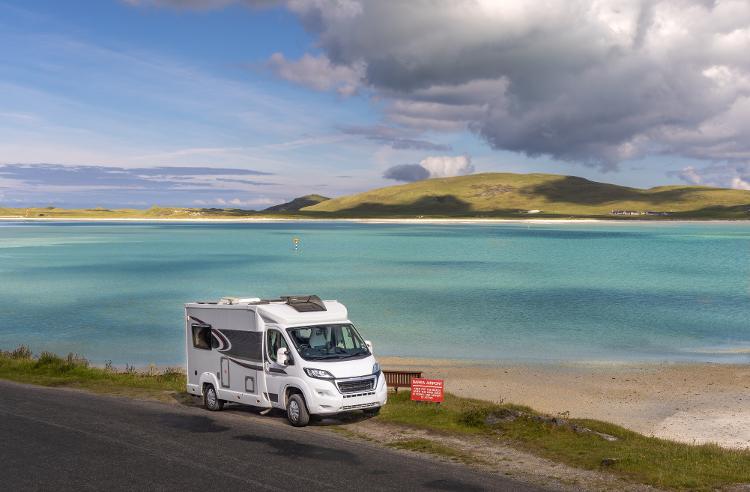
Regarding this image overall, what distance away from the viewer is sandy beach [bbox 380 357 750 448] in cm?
2209

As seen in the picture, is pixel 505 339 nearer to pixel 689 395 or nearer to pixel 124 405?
pixel 689 395

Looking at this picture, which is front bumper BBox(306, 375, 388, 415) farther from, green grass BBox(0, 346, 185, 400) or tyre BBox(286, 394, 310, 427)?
green grass BBox(0, 346, 185, 400)

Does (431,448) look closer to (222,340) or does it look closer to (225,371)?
(225,371)

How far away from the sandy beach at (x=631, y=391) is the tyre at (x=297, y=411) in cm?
1020

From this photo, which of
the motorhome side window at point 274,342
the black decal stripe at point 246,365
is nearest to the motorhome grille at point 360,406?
the motorhome side window at point 274,342

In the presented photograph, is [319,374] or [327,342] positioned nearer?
[319,374]

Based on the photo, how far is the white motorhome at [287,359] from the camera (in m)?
17.4

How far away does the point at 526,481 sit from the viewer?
44.0 ft

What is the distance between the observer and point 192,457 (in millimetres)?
14758

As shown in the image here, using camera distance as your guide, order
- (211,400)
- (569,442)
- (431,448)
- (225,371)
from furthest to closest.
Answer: (211,400) < (225,371) < (569,442) < (431,448)

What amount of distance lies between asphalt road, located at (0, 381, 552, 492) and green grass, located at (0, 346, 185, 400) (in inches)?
146

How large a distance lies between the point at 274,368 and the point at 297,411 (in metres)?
1.32

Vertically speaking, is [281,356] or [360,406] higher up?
[281,356]

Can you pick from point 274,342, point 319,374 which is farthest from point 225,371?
point 319,374
